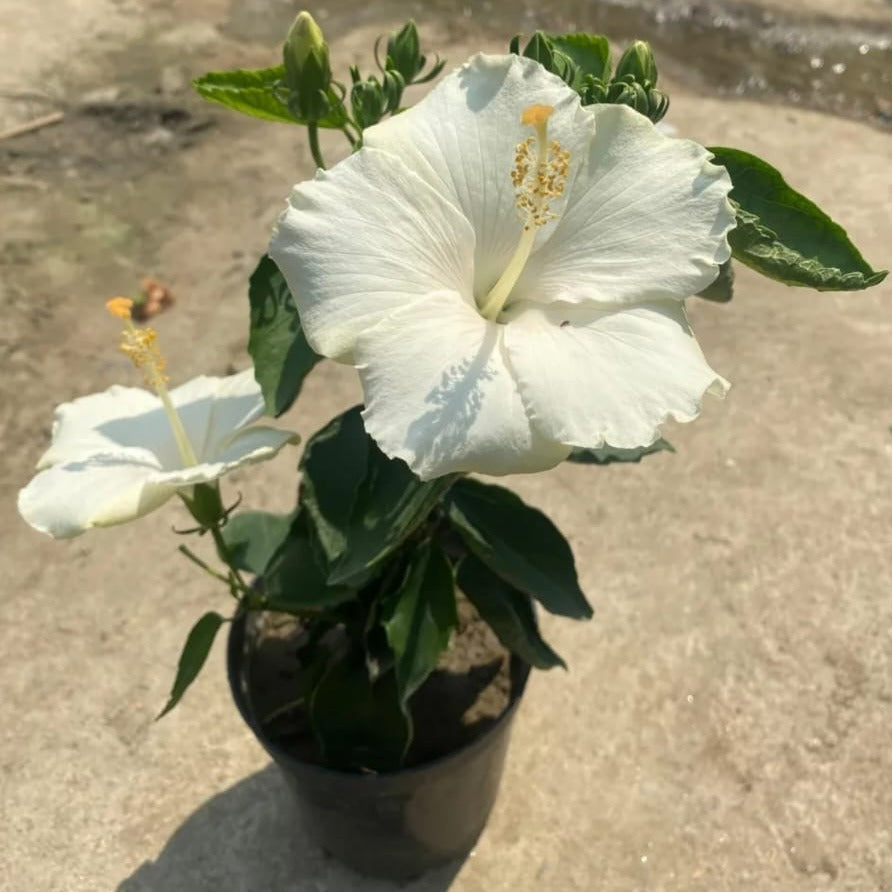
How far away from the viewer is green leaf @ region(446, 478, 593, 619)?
1067 millimetres

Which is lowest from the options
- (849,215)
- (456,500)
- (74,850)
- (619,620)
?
(74,850)

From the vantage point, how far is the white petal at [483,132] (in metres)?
0.81

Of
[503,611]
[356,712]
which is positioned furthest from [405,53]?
[356,712]

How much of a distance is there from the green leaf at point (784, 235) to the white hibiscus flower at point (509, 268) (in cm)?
7

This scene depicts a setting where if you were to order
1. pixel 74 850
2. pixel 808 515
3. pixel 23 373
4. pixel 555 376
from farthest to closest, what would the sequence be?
pixel 23 373 → pixel 808 515 → pixel 74 850 → pixel 555 376

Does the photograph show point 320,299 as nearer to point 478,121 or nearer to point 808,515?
point 478,121

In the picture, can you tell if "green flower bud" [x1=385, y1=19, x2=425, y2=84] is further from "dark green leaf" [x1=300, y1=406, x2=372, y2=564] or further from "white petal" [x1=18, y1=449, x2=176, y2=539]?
"white petal" [x1=18, y1=449, x2=176, y2=539]

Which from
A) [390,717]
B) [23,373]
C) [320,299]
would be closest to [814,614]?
[390,717]

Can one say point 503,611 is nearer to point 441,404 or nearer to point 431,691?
point 431,691

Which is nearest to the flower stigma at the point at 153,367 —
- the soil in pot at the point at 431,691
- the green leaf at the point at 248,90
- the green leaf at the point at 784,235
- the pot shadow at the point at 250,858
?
the green leaf at the point at 248,90

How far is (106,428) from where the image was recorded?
1.07 m

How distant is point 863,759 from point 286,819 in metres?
0.94

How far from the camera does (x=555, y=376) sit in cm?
74

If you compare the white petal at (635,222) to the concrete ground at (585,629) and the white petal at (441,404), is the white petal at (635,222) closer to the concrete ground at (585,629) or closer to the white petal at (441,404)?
the white petal at (441,404)
